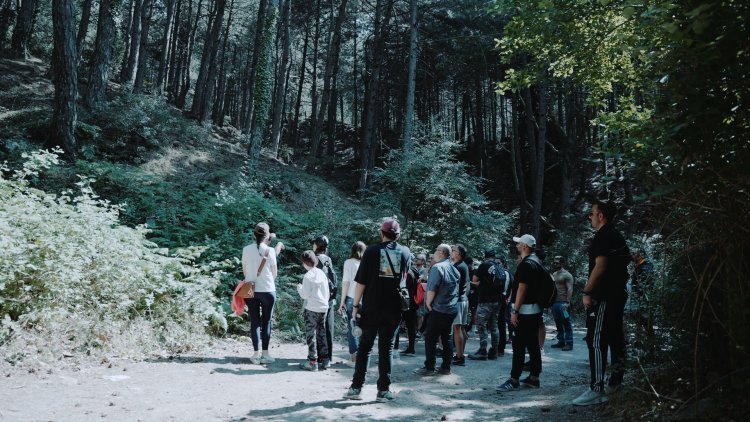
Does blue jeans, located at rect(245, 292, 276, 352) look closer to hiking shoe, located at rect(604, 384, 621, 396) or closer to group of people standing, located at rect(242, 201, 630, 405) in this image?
group of people standing, located at rect(242, 201, 630, 405)

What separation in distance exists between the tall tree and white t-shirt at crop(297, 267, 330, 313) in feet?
77.0

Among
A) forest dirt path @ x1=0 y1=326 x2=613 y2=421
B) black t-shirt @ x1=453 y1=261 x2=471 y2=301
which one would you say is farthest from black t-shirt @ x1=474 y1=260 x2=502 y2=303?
forest dirt path @ x1=0 y1=326 x2=613 y2=421

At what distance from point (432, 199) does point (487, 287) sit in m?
7.97

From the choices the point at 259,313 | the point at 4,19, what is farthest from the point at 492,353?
the point at 4,19

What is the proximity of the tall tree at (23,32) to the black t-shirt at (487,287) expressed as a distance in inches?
964

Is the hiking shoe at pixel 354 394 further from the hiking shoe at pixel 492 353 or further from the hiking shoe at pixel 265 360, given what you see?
the hiking shoe at pixel 492 353

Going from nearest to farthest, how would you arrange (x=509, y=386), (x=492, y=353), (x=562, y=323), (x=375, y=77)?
(x=509, y=386), (x=492, y=353), (x=562, y=323), (x=375, y=77)

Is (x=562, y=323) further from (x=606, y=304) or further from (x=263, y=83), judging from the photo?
(x=263, y=83)

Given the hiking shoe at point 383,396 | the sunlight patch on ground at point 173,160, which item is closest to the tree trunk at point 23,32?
the sunlight patch on ground at point 173,160

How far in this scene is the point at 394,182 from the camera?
1808 centimetres

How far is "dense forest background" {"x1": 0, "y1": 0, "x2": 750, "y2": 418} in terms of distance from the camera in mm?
4191

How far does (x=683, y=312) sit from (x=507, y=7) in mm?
8455

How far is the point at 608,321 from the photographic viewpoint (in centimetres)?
592

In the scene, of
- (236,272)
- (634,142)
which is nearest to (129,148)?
(236,272)
